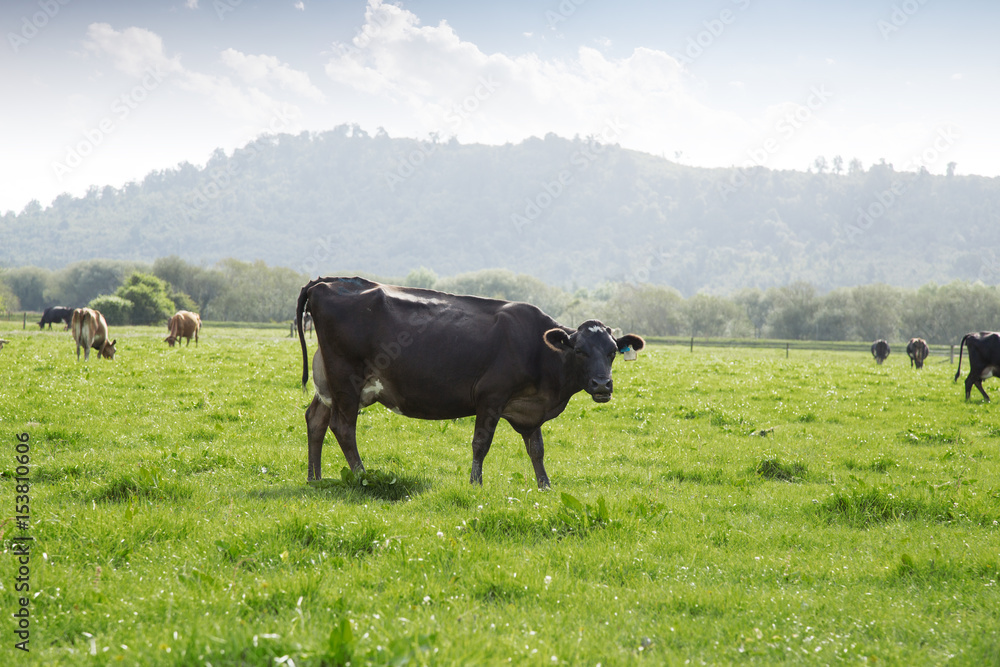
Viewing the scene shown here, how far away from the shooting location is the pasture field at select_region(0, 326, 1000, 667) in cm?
412

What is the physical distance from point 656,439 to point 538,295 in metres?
133

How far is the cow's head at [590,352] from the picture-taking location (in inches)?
332

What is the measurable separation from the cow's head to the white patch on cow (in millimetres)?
2476

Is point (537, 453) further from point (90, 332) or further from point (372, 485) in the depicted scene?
point (90, 332)

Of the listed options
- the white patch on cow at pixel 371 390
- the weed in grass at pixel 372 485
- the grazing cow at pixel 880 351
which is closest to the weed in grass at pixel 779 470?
the weed in grass at pixel 372 485

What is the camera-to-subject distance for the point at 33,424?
36.1ft

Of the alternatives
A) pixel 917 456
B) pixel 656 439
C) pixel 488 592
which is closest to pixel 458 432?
pixel 656 439

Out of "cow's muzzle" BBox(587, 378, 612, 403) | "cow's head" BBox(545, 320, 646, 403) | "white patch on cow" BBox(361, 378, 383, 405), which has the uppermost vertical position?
"cow's head" BBox(545, 320, 646, 403)

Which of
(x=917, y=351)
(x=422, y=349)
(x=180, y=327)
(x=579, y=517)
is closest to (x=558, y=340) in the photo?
(x=422, y=349)

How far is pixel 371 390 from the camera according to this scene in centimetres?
902

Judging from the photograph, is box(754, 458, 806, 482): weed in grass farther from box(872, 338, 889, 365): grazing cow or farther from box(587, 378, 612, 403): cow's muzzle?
box(872, 338, 889, 365): grazing cow

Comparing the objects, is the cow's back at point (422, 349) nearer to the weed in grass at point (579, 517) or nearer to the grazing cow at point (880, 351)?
the weed in grass at point (579, 517)

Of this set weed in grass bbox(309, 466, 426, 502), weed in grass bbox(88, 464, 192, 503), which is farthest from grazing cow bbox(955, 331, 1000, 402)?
weed in grass bbox(88, 464, 192, 503)

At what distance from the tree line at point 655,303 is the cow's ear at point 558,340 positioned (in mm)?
77937
